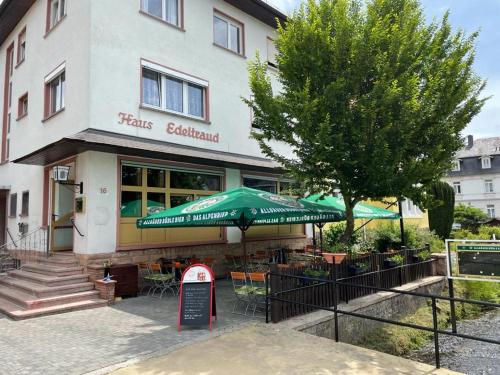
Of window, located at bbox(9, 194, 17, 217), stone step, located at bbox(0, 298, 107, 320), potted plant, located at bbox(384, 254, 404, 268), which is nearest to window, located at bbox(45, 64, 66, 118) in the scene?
window, located at bbox(9, 194, 17, 217)

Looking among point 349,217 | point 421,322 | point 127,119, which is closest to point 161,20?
point 127,119

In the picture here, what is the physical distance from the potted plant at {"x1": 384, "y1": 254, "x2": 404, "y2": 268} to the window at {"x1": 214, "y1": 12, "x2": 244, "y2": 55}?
31.5ft

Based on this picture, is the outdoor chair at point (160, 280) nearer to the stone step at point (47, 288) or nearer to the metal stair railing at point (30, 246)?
the stone step at point (47, 288)

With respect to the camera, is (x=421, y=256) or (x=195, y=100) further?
(x=195, y=100)

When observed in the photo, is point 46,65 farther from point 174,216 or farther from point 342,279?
point 342,279

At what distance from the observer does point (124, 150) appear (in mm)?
10477

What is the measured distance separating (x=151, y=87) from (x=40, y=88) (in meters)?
4.25

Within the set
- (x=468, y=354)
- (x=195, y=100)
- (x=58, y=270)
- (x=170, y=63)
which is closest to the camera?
(x=468, y=354)

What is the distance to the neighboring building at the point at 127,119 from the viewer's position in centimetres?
1050

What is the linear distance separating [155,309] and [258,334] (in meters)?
3.01

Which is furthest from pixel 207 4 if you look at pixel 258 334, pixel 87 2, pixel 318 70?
pixel 258 334

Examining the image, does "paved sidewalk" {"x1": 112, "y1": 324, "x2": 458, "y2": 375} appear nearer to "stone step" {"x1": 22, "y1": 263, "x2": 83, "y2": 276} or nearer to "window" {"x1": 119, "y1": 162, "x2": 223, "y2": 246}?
"stone step" {"x1": 22, "y1": 263, "x2": 83, "y2": 276}

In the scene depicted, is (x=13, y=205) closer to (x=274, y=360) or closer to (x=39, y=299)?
(x=39, y=299)

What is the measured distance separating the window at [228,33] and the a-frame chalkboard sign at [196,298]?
1018 centimetres
